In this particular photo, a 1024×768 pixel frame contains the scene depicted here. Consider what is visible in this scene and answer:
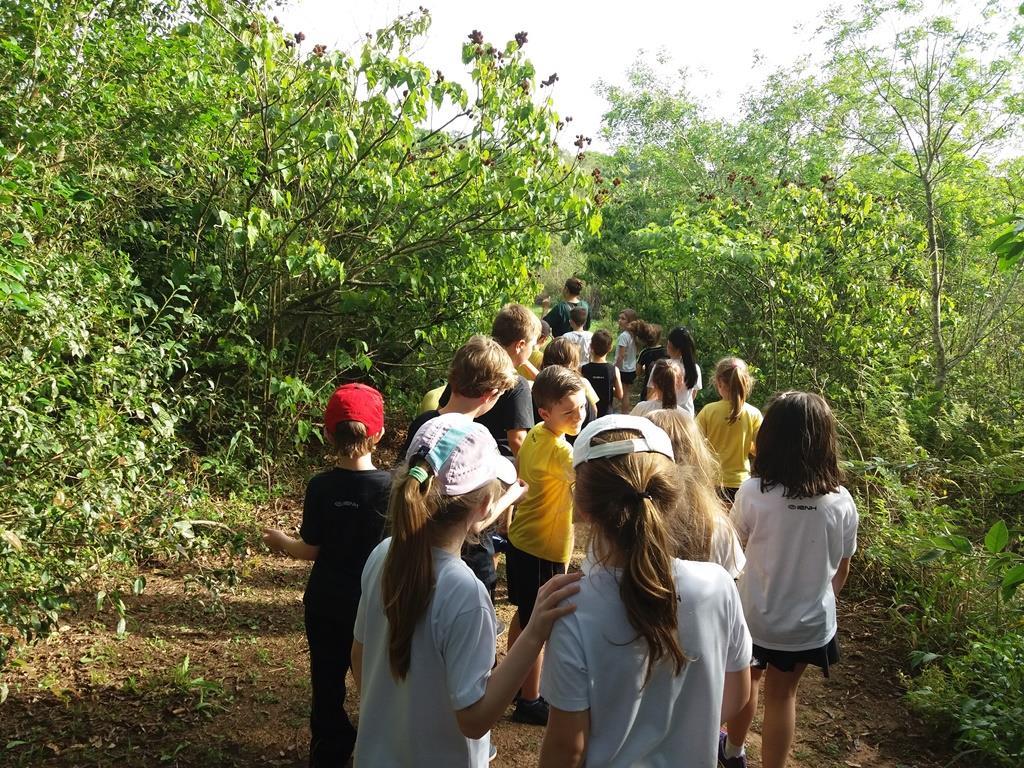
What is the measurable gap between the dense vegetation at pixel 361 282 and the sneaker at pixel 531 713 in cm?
178

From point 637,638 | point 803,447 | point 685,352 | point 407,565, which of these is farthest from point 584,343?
point 637,638

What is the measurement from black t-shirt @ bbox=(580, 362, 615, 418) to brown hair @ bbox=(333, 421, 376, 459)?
14.1 feet

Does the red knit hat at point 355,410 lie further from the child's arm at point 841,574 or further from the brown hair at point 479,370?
the child's arm at point 841,574

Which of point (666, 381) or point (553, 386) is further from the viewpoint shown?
point (666, 381)

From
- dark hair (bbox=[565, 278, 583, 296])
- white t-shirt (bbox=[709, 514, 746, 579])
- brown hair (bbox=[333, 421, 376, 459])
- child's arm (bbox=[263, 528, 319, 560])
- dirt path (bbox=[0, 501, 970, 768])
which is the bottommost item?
dirt path (bbox=[0, 501, 970, 768])

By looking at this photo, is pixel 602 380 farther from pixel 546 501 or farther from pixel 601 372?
pixel 546 501

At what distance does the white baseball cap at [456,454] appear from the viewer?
1978mm

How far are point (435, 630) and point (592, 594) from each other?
0.43m

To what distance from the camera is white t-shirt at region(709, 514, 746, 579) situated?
2668 mm

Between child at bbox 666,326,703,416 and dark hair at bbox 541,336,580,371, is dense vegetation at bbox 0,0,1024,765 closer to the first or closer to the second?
child at bbox 666,326,703,416

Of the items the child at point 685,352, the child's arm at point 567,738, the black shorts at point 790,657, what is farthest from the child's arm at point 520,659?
the child at point 685,352

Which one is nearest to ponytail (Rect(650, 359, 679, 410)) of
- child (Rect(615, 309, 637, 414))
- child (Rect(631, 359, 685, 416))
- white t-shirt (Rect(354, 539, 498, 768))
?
child (Rect(631, 359, 685, 416))

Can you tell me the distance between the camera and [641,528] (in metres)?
1.77

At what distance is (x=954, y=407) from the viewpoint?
24.7ft
